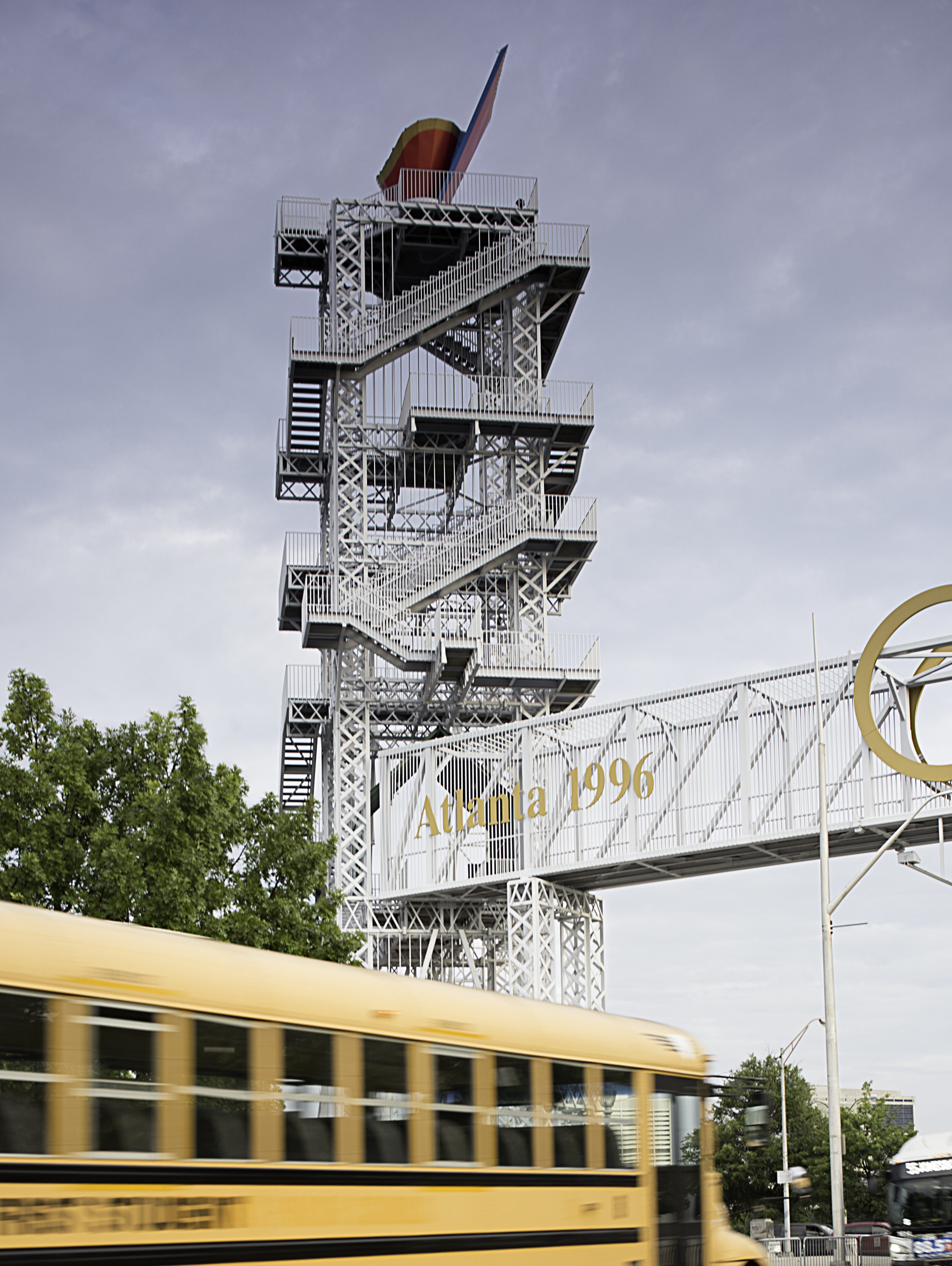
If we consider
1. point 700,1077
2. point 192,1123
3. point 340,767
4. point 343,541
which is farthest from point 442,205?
point 192,1123

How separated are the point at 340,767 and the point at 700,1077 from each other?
36.9m

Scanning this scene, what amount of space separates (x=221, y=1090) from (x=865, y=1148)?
227ft

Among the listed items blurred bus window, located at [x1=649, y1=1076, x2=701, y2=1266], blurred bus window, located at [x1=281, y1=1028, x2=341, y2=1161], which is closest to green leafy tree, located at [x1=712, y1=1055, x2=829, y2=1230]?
blurred bus window, located at [x1=649, y1=1076, x2=701, y2=1266]

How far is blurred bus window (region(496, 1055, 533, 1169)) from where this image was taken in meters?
11.9

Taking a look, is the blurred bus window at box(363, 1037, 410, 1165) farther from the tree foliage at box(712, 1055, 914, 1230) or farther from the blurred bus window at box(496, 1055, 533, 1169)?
the tree foliage at box(712, 1055, 914, 1230)

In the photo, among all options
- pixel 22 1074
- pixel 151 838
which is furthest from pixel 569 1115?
pixel 151 838

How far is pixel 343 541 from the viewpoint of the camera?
2114 inches

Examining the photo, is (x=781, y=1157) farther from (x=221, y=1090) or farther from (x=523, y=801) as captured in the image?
(x=221, y=1090)

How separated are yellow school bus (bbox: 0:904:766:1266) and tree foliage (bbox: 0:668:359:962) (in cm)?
1348

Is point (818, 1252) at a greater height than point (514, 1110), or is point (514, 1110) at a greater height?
point (514, 1110)

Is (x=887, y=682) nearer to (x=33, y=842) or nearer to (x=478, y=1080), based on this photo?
(x=33, y=842)

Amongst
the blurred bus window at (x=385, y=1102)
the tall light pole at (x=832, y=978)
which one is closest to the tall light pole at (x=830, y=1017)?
the tall light pole at (x=832, y=978)

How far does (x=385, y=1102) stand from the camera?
10750 millimetres

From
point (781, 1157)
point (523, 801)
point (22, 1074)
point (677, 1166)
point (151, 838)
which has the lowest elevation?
point (781, 1157)
